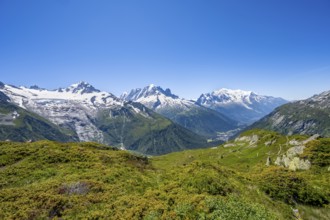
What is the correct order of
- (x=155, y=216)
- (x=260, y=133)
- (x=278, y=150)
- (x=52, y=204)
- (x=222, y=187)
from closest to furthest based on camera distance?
(x=155, y=216) → (x=52, y=204) → (x=222, y=187) → (x=278, y=150) → (x=260, y=133)

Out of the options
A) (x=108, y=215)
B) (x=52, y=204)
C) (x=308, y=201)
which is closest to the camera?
(x=108, y=215)

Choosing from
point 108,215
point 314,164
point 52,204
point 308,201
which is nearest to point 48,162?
point 52,204

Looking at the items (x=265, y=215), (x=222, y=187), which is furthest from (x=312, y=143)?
(x=265, y=215)

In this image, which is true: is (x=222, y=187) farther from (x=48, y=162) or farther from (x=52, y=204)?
(x=48, y=162)

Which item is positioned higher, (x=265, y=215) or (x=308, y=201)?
(x=265, y=215)

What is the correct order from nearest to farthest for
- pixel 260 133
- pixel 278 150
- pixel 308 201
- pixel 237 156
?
pixel 308 201, pixel 278 150, pixel 237 156, pixel 260 133

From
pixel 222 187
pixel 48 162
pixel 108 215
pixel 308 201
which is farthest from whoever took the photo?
pixel 48 162

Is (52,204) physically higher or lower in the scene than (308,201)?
higher

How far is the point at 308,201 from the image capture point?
4356cm

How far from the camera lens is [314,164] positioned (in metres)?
86.5

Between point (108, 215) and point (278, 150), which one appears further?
point (278, 150)

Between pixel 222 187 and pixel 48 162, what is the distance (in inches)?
1560

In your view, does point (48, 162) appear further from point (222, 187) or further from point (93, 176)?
point (222, 187)

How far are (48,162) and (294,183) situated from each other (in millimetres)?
49373
